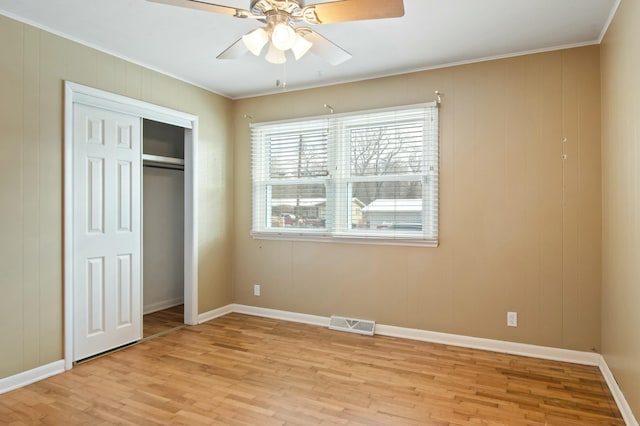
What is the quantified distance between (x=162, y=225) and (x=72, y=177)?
190 cm

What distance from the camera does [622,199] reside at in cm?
248

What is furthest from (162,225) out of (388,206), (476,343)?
(476,343)

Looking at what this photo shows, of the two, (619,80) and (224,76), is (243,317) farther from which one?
(619,80)

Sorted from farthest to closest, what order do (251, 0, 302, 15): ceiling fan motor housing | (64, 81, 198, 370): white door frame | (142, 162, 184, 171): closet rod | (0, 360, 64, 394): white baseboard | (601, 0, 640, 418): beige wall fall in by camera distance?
(142, 162, 184, 171): closet rod, (64, 81, 198, 370): white door frame, (0, 360, 64, 394): white baseboard, (601, 0, 640, 418): beige wall, (251, 0, 302, 15): ceiling fan motor housing

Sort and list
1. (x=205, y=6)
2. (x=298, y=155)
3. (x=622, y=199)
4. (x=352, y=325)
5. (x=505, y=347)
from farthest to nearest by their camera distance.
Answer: (x=298, y=155) → (x=352, y=325) → (x=505, y=347) → (x=622, y=199) → (x=205, y=6)

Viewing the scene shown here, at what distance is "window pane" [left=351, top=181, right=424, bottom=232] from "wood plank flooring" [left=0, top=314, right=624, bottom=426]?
3.66 feet

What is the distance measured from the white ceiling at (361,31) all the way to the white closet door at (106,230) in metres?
0.64

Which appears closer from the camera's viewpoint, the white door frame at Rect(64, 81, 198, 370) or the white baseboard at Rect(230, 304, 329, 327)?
the white door frame at Rect(64, 81, 198, 370)

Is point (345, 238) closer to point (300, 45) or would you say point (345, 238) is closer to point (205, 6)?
point (300, 45)

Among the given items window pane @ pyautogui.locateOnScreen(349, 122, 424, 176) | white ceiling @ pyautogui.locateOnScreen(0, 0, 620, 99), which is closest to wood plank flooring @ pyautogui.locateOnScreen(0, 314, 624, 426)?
window pane @ pyautogui.locateOnScreen(349, 122, 424, 176)

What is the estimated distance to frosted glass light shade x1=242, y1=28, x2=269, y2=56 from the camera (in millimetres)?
2238

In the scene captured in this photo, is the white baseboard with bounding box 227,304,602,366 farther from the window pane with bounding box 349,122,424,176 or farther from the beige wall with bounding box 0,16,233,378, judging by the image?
the beige wall with bounding box 0,16,233,378

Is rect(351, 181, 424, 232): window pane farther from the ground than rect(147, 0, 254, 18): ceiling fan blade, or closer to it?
closer to it

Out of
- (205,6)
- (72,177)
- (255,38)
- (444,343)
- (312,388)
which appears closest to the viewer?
(205,6)
